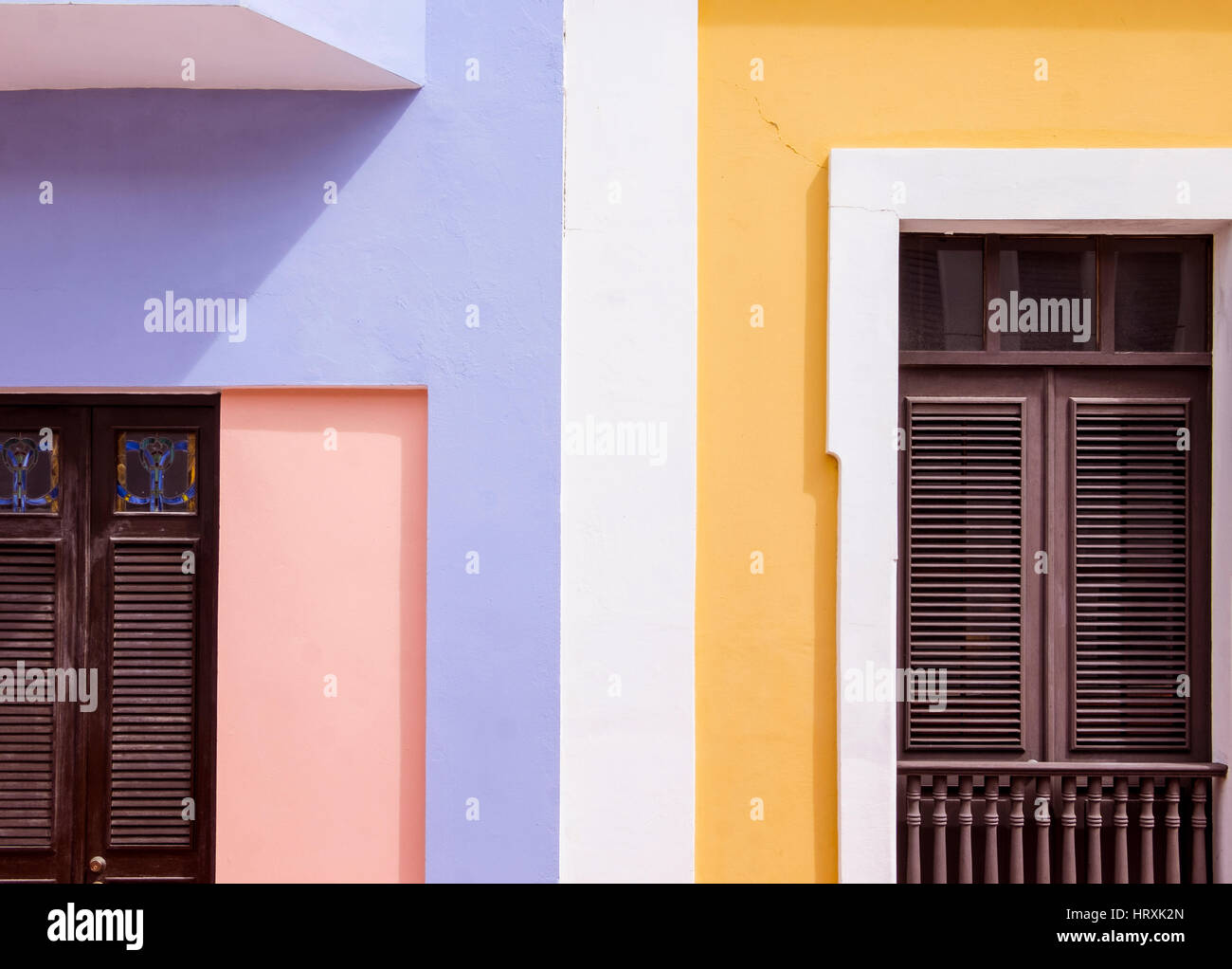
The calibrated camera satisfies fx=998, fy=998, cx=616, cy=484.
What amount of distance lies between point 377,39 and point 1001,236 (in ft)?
10.4

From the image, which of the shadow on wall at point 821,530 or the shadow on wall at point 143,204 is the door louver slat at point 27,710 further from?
the shadow on wall at point 821,530

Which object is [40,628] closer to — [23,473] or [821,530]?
[23,473]

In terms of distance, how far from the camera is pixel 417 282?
4.70m

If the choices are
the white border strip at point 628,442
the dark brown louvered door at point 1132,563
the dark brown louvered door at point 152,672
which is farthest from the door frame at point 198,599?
the dark brown louvered door at point 1132,563

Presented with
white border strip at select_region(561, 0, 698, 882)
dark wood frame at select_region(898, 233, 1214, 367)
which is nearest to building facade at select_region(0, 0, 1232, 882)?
white border strip at select_region(561, 0, 698, 882)

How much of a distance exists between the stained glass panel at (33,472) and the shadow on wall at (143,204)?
1.04 ft

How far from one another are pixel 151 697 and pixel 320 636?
0.90m

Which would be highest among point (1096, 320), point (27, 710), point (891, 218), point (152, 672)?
point (891, 218)

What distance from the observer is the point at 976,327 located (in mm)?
4992

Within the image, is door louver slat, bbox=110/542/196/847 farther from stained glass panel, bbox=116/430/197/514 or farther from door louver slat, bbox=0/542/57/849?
door louver slat, bbox=0/542/57/849

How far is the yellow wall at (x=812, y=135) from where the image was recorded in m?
4.76

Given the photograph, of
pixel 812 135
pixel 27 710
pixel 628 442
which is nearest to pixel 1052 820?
pixel 628 442

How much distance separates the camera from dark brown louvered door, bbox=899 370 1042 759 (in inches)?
192
